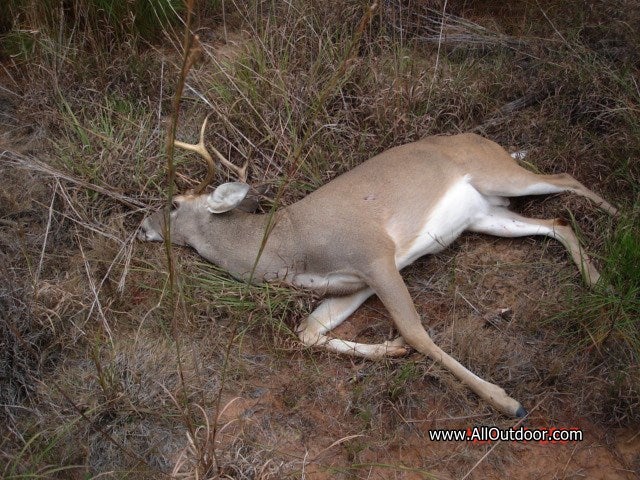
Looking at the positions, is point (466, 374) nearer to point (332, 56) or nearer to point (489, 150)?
point (489, 150)

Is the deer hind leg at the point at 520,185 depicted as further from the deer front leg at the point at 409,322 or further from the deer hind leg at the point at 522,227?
the deer front leg at the point at 409,322

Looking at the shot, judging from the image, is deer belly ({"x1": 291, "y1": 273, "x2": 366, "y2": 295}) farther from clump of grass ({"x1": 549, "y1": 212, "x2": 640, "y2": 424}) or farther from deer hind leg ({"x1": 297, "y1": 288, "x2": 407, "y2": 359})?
clump of grass ({"x1": 549, "y1": 212, "x2": 640, "y2": 424})

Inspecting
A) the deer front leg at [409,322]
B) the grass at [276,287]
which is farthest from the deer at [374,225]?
the grass at [276,287]

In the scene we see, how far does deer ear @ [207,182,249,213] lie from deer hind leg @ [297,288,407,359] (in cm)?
84

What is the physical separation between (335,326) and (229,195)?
1.06m

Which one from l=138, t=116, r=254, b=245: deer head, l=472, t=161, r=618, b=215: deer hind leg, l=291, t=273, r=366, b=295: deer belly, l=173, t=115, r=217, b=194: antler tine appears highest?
l=173, t=115, r=217, b=194: antler tine

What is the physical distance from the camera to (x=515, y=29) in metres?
5.73

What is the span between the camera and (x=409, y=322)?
4035mm

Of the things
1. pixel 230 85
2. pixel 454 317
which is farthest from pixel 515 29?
pixel 454 317

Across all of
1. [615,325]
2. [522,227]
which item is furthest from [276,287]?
[615,325]

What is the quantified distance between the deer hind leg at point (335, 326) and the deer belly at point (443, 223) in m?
0.36

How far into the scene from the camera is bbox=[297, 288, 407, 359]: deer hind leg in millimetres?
4109

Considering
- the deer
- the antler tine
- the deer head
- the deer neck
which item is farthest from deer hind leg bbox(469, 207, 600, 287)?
the antler tine

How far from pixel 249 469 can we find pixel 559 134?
3.23 metres
